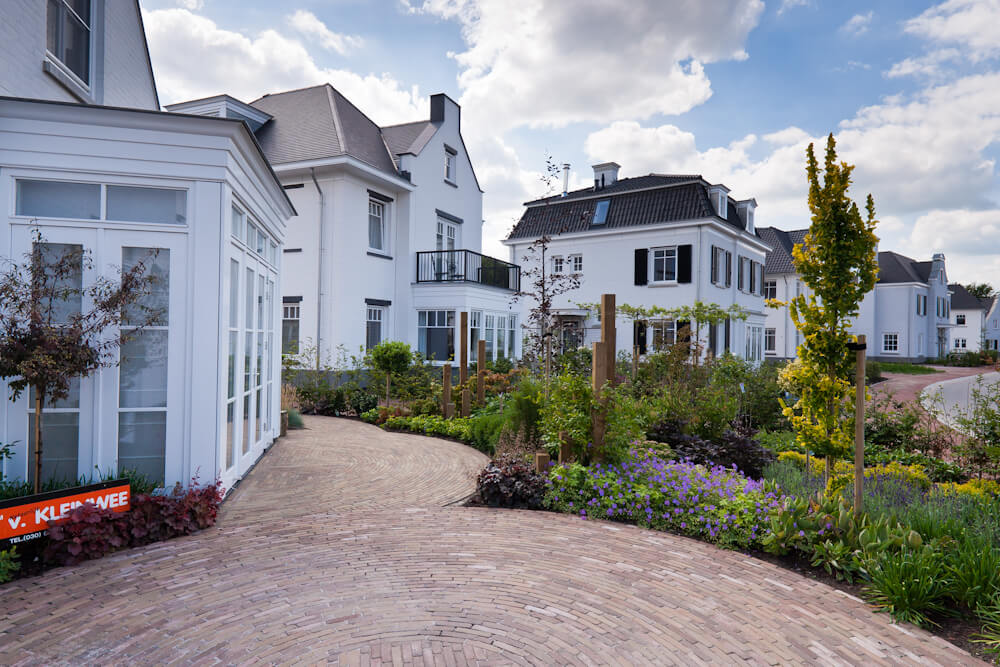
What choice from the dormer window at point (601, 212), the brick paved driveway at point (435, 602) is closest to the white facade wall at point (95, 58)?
the brick paved driveway at point (435, 602)

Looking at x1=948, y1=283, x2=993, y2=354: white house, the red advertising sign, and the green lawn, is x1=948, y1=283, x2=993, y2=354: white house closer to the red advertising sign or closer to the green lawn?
the green lawn

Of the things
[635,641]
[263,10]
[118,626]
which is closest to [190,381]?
→ [118,626]

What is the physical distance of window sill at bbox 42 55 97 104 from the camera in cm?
684

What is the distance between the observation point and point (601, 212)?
24828mm

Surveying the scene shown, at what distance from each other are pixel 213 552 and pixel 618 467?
438 cm

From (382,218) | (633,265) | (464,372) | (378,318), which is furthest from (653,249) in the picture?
(464,372)

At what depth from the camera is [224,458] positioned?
5.99 meters

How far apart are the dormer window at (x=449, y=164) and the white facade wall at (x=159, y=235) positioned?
1477cm

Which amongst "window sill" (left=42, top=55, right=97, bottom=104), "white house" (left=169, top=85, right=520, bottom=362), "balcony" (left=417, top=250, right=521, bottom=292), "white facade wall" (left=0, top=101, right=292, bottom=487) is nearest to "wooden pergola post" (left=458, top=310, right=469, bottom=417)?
"white house" (left=169, top=85, right=520, bottom=362)

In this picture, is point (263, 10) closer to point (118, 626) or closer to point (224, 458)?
point (224, 458)

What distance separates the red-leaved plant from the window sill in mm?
5504

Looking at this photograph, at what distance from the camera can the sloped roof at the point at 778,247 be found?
112 feet

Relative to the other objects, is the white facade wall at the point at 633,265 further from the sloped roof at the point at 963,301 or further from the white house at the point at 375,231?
the sloped roof at the point at 963,301

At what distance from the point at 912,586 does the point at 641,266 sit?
1999 centimetres
